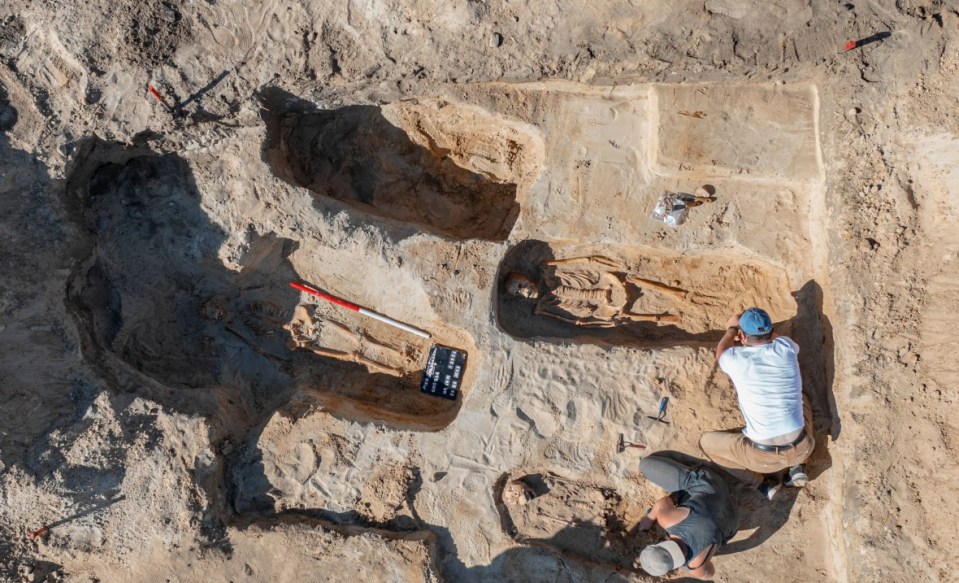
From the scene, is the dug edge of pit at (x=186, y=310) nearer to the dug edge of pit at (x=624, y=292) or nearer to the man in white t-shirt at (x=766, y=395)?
the dug edge of pit at (x=624, y=292)

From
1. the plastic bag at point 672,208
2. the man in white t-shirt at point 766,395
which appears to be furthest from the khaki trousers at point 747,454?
the plastic bag at point 672,208

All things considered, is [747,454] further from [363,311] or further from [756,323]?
[363,311]

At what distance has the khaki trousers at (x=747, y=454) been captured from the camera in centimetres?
495

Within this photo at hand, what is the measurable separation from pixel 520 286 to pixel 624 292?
995mm

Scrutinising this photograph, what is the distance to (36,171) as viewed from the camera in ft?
16.3

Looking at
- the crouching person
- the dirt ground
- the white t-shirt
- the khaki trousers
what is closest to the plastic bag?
the dirt ground

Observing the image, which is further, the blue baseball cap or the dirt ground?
the dirt ground

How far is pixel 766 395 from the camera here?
4.81 m

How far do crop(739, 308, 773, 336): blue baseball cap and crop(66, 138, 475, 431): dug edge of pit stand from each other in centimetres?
245

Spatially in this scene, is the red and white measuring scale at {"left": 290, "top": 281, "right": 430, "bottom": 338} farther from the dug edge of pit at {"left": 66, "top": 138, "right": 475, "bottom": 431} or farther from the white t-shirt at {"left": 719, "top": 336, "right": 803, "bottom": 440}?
the white t-shirt at {"left": 719, "top": 336, "right": 803, "bottom": 440}

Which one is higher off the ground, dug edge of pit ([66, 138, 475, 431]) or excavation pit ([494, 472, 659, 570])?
dug edge of pit ([66, 138, 475, 431])

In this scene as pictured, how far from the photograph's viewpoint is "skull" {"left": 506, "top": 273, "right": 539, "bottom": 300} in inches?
219

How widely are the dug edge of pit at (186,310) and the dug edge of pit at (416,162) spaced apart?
88 cm

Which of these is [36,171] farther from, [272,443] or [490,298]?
[490,298]
